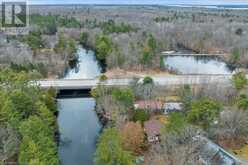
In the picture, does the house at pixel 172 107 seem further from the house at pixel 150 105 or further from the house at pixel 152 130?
the house at pixel 152 130

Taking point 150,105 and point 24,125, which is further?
point 150,105

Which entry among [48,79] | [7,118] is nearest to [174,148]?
[7,118]

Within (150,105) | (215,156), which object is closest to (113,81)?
(150,105)

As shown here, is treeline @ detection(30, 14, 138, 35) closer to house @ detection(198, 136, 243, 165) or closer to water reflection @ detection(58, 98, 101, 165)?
water reflection @ detection(58, 98, 101, 165)

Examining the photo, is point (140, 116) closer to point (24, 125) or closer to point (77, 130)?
point (77, 130)

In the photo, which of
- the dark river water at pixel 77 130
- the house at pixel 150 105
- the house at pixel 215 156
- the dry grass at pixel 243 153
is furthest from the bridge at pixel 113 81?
the house at pixel 215 156

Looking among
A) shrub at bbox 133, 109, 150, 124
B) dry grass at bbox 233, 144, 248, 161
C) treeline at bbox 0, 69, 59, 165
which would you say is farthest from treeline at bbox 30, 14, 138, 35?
dry grass at bbox 233, 144, 248, 161
